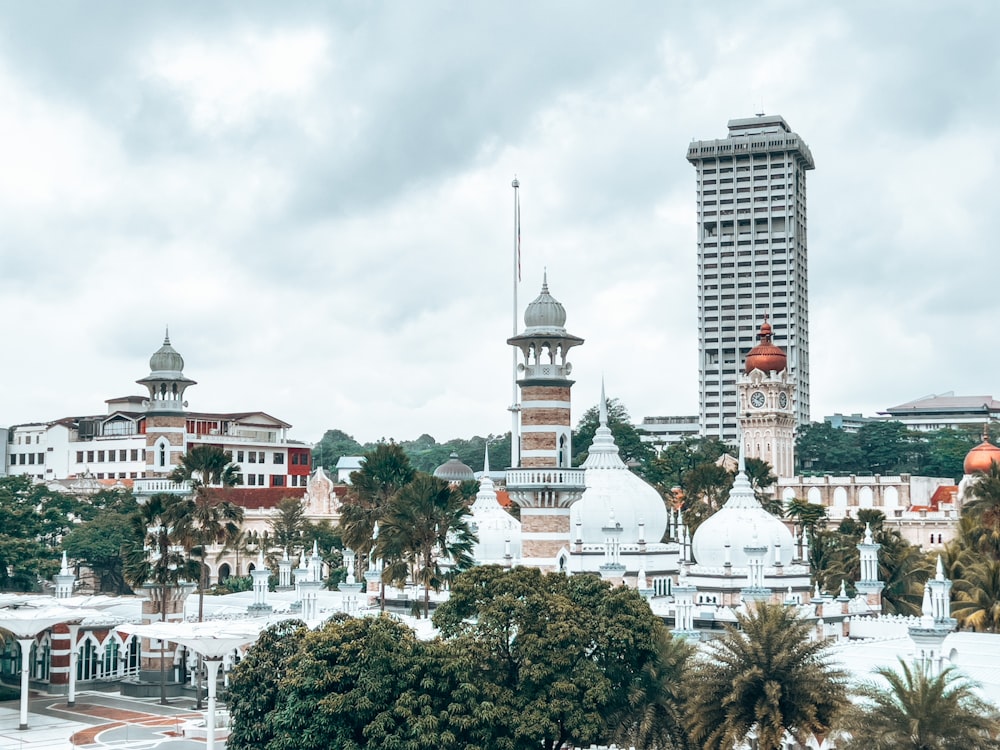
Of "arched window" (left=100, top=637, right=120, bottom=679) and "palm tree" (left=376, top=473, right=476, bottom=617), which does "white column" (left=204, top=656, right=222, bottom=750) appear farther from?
"arched window" (left=100, top=637, right=120, bottom=679)

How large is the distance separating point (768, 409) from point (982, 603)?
263 feet

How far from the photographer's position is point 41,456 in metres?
138

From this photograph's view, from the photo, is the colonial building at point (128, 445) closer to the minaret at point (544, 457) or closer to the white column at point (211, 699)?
the minaret at point (544, 457)

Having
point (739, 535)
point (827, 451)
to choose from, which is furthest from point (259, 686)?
point (827, 451)

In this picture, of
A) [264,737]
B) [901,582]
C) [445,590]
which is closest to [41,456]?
[445,590]

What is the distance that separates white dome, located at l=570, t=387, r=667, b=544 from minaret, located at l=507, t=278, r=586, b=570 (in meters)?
7.23

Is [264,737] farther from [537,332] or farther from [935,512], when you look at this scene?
[935,512]

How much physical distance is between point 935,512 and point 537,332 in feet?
245

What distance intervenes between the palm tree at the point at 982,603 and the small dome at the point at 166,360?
41861 mm

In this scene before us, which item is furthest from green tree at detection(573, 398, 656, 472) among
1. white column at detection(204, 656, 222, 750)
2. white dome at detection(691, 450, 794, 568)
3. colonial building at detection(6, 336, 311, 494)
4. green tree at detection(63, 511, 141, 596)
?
white column at detection(204, 656, 222, 750)

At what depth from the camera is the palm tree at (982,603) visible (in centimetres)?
5538

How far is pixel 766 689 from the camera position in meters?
36.5

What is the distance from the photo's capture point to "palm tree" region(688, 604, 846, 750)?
36.5m

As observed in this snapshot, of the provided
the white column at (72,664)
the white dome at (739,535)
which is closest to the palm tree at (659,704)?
the white dome at (739,535)
